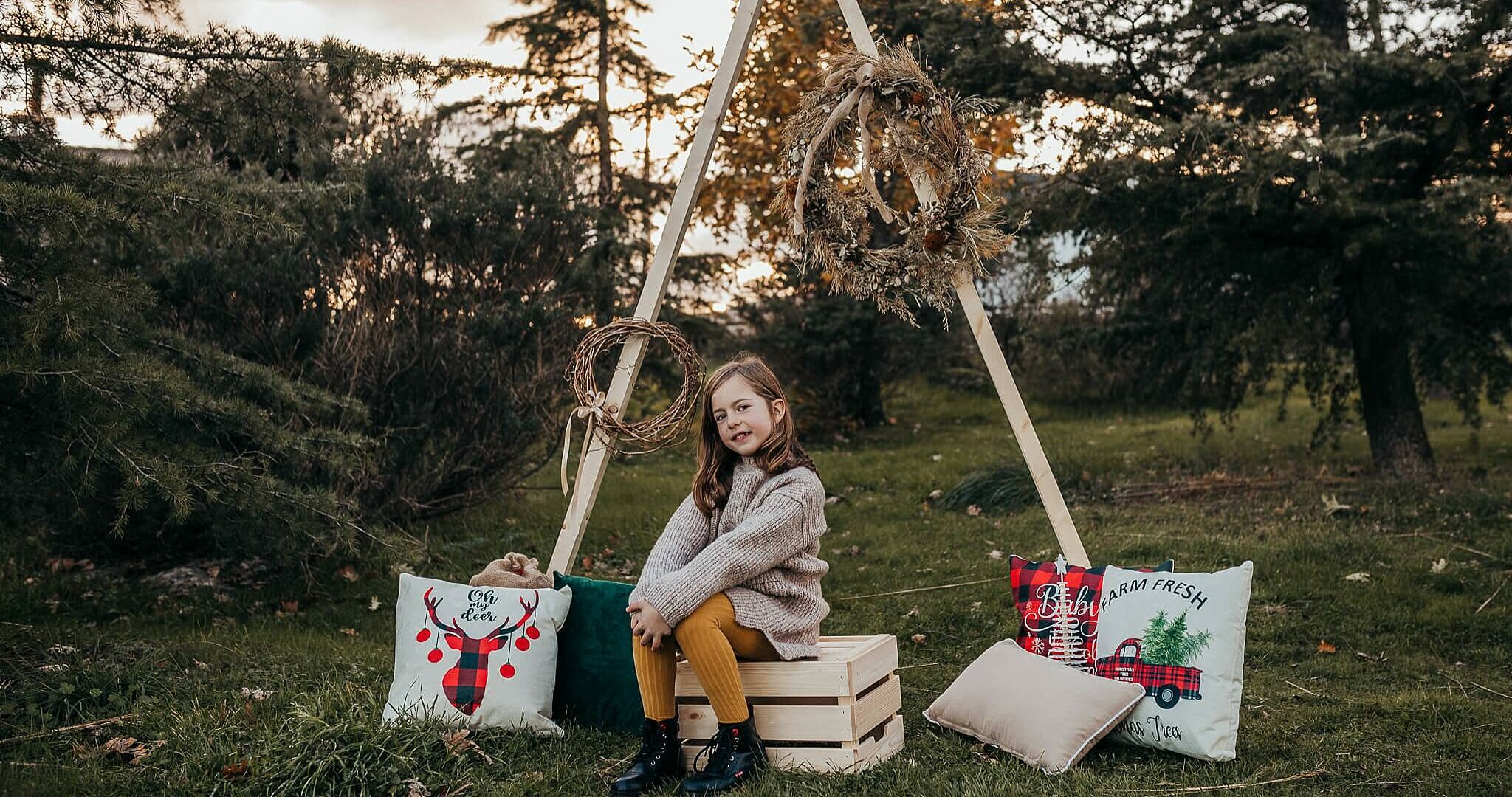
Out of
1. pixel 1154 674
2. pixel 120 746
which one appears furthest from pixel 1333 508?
pixel 120 746

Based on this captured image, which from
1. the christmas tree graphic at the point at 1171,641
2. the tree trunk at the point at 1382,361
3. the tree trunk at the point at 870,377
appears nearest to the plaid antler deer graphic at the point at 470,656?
the christmas tree graphic at the point at 1171,641

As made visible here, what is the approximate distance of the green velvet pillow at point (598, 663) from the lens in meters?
4.02

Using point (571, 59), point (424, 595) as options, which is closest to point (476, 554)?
point (424, 595)

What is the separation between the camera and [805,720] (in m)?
3.55

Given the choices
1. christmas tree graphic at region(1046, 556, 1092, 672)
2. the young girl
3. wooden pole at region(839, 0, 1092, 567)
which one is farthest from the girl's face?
christmas tree graphic at region(1046, 556, 1092, 672)

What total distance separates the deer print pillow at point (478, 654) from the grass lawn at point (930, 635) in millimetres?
111

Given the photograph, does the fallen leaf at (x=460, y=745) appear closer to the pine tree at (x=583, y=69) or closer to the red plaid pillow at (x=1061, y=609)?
the red plaid pillow at (x=1061, y=609)

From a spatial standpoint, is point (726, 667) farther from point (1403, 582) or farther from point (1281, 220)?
point (1281, 220)

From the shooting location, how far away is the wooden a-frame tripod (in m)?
4.19

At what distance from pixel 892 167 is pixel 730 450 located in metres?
1.38

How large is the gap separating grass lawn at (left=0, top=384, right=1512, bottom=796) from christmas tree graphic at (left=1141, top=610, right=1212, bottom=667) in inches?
12.4

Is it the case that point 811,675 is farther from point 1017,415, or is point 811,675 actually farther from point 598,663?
point 1017,415

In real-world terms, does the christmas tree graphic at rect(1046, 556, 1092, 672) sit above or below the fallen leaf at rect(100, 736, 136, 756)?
above

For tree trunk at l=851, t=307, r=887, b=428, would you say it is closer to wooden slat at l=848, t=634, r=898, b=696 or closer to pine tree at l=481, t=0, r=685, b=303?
pine tree at l=481, t=0, r=685, b=303
